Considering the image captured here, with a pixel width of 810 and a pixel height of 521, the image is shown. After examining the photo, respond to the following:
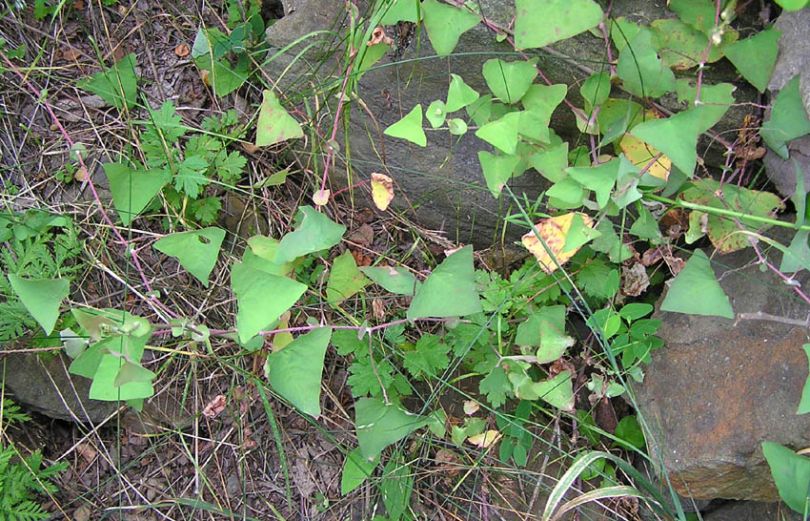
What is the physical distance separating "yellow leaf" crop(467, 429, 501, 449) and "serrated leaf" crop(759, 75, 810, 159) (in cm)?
104

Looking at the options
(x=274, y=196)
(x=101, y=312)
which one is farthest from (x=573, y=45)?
(x=101, y=312)

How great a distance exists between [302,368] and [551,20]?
93 centimetres

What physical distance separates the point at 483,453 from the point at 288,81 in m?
1.23

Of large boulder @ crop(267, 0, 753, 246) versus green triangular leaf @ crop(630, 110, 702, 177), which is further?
large boulder @ crop(267, 0, 753, 246)

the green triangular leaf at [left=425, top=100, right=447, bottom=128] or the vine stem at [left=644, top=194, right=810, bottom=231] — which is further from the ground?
the green triangular leaf at [left=425, top=100, right=447, bottom=128]

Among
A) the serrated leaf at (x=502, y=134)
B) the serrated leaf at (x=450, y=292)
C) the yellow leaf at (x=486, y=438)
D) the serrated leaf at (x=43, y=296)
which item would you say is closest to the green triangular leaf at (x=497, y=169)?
the serrated leaf at (x=502, y=134)

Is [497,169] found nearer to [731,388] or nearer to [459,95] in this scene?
[459,95]

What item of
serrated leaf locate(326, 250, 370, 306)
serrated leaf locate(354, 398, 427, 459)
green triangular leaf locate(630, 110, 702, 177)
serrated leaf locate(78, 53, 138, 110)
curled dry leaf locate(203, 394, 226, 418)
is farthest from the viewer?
serrated leaf locate(78, 53, 138, 110)

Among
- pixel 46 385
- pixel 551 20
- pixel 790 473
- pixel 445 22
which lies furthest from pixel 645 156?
pixel 46 385

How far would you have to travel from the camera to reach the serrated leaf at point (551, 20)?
4.79 ft

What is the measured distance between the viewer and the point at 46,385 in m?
2.05

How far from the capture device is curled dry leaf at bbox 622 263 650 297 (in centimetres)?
188

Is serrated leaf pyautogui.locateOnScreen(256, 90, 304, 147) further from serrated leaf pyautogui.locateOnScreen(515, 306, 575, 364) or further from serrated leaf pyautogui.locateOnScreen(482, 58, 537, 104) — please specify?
serrated leaf pyautogui.locateOnScreen(515, 306, 575, 364)

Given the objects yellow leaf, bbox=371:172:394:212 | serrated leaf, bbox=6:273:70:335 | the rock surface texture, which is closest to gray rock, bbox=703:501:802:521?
the rock surface texture
